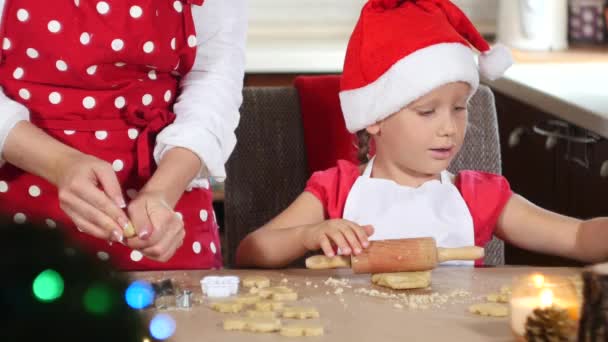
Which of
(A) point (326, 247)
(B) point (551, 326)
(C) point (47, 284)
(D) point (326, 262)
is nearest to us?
(C) point (47, 284)

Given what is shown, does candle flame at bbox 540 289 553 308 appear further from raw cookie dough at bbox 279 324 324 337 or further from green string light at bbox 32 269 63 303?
green string light at bbox 32 269 63 303

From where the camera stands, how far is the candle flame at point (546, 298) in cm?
90

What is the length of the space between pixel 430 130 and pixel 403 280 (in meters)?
0.46

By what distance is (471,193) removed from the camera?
1680mm

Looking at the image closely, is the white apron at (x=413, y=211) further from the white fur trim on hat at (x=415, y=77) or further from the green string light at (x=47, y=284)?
the green string light at (x=47, y=284)

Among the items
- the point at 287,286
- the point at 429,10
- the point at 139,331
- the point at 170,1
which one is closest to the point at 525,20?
the point at 429,10

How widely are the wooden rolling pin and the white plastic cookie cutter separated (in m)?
0.10

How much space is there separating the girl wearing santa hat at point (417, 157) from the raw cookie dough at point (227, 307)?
42 cm

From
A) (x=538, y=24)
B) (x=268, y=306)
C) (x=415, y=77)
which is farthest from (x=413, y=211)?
(x=538, y=24)

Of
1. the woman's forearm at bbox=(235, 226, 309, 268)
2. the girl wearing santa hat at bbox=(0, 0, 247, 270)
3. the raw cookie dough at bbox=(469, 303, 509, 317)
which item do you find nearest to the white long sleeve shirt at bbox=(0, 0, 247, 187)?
the girl wearing santa hat at bbox=(0, 0, 247, 270)

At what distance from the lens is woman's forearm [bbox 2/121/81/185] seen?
1.37 m

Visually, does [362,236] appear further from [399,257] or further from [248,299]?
[248,299]

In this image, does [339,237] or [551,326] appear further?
[339,237]

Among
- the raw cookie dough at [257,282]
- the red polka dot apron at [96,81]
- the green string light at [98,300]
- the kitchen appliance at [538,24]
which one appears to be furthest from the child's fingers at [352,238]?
the kitchen appliance at [538,24]
